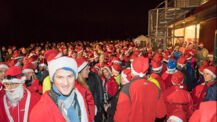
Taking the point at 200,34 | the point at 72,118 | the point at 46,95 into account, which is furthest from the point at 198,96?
the point at 200,34

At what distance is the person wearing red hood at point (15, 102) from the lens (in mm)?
2483

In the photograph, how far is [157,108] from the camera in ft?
8.53

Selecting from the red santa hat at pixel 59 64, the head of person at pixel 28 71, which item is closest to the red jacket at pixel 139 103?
the red santa hat at pixel 59 64

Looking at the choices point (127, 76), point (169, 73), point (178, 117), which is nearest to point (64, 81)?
point (127, 76)

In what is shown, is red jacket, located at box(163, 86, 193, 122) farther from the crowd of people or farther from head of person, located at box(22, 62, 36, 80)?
head of person, located at box(22, 62, 36, 80)

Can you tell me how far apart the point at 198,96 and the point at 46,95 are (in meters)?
3.63

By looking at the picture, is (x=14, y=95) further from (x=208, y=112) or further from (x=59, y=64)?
(x=208, y=112)

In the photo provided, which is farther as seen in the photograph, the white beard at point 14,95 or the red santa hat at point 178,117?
the red santa hat at point 178,117

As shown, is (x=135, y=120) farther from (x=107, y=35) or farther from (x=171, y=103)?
(x=107, y=35)

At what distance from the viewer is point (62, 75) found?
5.84ft


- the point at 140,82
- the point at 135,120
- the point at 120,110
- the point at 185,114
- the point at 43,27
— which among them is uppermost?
the point at 43,27

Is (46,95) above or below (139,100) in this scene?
above

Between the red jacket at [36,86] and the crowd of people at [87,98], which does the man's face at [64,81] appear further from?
the red jacket at [36,86]

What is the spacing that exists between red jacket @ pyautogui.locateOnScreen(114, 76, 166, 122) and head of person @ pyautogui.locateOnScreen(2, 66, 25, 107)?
1586 mm
